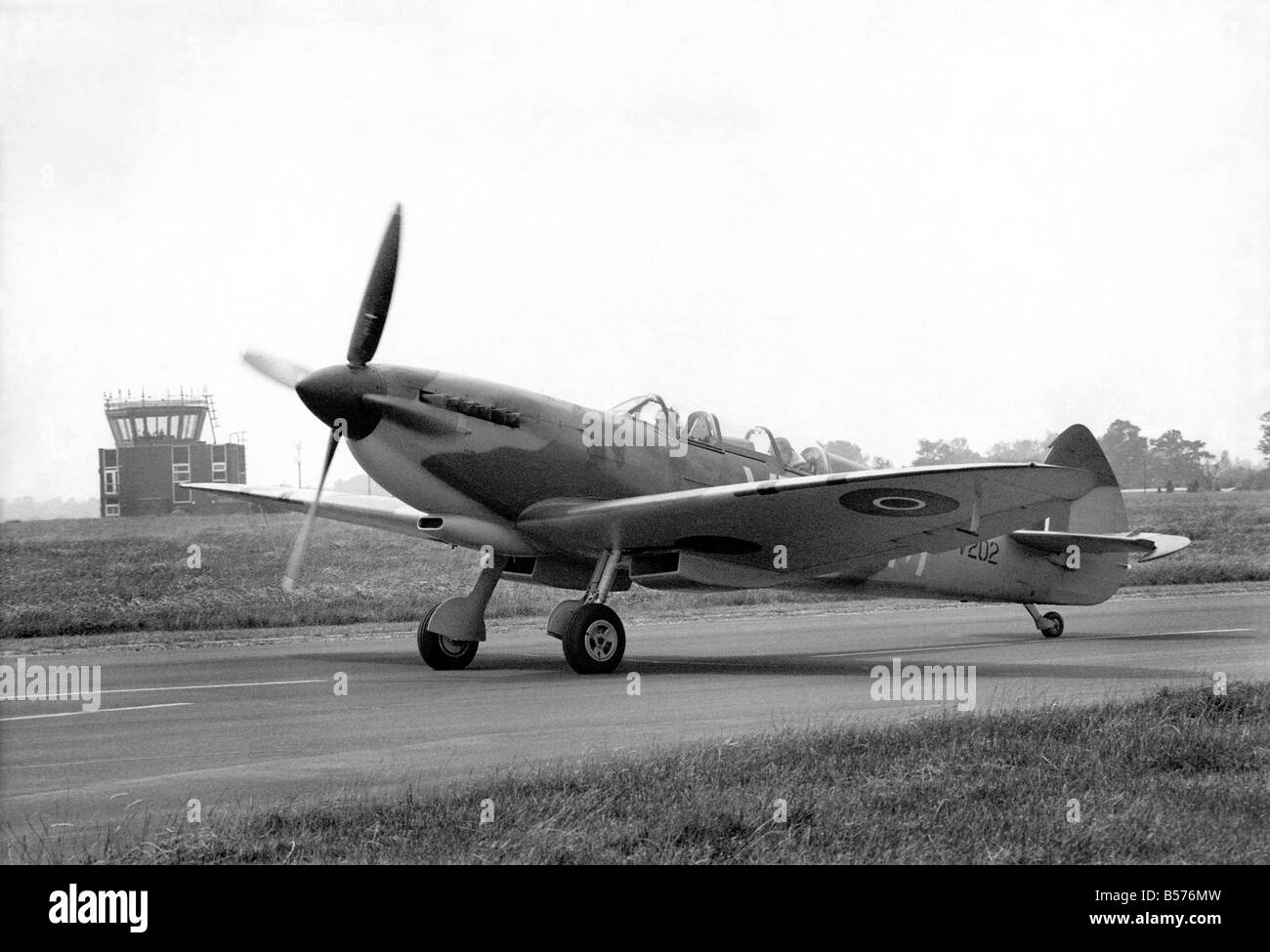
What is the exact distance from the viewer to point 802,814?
5695 mm

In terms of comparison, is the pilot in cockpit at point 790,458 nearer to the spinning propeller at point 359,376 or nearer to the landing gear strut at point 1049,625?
the landing gear strut at point 1049,625

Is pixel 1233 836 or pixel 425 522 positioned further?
pixel 425 522

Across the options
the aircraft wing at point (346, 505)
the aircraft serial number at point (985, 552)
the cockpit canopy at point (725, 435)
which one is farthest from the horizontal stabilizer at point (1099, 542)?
the aircraft wing at point (346, 505)

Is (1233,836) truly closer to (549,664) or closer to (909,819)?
(909,819)

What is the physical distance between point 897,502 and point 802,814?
22.8ft

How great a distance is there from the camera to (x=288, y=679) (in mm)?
12578

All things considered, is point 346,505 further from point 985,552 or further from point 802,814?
point 802,814

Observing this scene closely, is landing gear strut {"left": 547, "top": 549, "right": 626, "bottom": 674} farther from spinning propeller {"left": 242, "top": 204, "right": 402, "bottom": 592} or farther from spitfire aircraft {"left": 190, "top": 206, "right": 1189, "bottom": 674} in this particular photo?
spinning propeller {"left": 242, "top": 204, "right": 402, "bottom": 592}

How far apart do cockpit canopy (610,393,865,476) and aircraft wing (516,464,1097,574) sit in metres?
1.09
